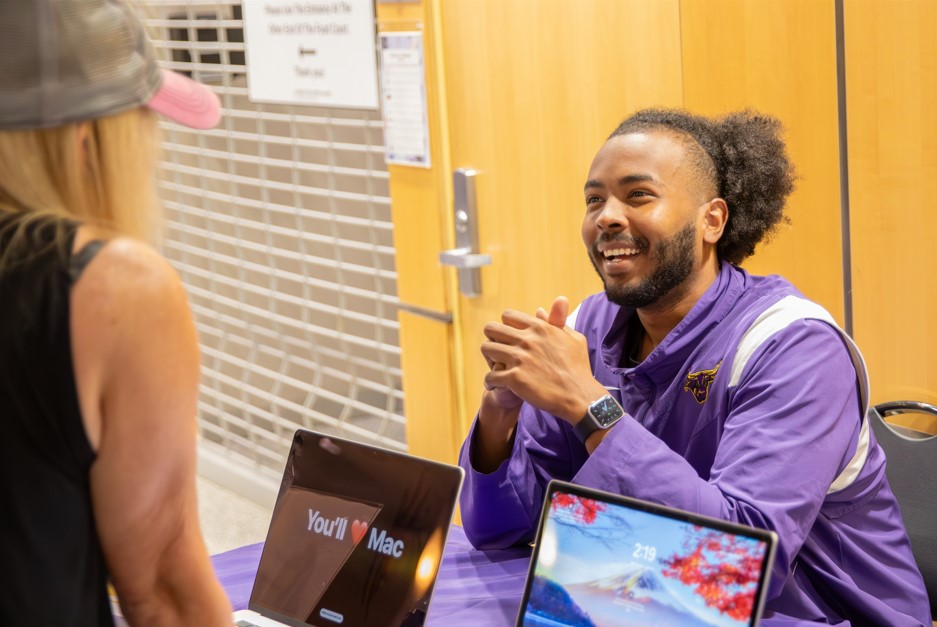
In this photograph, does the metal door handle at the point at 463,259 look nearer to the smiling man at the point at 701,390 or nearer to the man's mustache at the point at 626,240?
the smiling man at the point at 701,390

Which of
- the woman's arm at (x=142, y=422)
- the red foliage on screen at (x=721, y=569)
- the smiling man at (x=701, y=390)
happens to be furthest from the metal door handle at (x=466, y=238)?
the woman's arm at (x=142, y=422)

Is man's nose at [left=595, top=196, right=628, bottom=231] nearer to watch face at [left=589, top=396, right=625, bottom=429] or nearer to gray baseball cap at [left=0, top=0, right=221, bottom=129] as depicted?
watch face at [left=589, top=396, right=625, bottom=429]

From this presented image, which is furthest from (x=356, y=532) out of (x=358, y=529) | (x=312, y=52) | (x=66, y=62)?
(x=312, y=52)

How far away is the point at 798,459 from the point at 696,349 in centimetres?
30

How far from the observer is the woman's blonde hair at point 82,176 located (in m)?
0.97

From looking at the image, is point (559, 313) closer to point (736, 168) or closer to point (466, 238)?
point (736, 168)

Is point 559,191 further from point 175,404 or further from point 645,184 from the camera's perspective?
point 175,404

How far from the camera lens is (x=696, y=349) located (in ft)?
6.15

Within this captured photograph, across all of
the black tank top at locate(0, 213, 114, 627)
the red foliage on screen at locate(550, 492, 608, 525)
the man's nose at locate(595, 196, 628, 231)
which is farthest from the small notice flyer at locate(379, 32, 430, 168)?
the black tank top at locate(0, 213, 114, 627)

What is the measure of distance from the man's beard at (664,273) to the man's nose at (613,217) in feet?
0.08

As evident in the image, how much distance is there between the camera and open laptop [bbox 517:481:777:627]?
1.24 meters

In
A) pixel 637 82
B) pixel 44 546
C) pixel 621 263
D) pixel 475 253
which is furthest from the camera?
pixel 475 253

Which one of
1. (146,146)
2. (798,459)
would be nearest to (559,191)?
(798,459)

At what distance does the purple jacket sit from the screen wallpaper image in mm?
279
